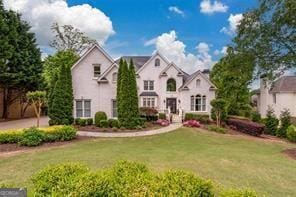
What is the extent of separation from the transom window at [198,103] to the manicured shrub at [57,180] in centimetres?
2905

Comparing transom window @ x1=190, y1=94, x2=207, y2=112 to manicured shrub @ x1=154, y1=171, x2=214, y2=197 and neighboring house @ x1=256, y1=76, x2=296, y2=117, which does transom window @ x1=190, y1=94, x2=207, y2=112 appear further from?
manicured shrub @ x1=154, y1=171, x2=214, y2=197

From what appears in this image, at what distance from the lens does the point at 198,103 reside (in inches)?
1380

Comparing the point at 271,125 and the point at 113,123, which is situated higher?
the point at 113,123

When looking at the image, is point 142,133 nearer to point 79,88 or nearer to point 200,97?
point 79,88

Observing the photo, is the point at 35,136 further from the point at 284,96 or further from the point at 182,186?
the point at 284,96

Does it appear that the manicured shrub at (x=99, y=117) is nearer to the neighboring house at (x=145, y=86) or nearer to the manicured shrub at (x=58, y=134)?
the neighboring house at (x=145, y=86)

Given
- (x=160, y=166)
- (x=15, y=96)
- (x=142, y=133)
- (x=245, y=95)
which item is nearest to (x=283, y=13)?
(x=160, y=166)

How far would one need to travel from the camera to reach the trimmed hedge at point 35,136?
60.2ft

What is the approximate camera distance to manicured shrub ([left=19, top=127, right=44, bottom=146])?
18203 millimetres

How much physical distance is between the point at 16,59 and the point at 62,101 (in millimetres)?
10498

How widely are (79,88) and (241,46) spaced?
16505 millimetres

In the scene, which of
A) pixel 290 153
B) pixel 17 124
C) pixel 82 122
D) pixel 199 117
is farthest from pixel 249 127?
pixel 17 124

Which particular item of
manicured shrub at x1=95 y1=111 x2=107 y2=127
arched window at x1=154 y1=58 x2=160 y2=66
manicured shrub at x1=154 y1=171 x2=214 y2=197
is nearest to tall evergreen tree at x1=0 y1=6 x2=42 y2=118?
manicured shrub at x1=95 y1=111 x2=107 y2=127

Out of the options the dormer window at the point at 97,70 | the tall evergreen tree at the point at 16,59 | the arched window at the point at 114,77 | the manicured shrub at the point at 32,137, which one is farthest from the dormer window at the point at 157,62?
the manicured shrub at the point at 32,137
